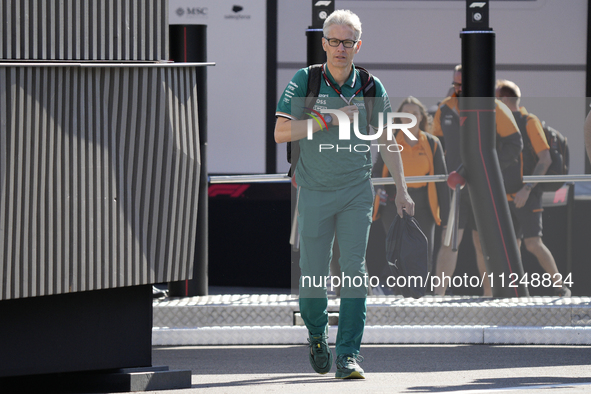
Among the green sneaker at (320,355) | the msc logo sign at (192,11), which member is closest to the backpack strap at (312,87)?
the green sneaker at (320,355)

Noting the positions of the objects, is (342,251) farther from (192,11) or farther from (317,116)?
(192,11)

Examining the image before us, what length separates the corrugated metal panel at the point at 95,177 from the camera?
4.29 metres

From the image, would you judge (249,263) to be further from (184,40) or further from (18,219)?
(18,219)

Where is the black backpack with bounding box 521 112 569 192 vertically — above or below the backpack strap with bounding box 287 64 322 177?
below

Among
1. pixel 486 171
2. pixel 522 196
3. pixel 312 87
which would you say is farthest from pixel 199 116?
pixel 312 87

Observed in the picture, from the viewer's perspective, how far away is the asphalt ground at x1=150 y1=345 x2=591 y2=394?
4.74 meters

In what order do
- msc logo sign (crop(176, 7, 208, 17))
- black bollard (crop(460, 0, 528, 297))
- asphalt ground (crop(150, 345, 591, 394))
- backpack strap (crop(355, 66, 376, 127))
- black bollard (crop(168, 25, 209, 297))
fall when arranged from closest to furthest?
asphalt ground (crop(150, 345, 591, 394)), backpack strap (crop(355, 66, 376, 127)), black bollard (crop(460, 0, 528, 297)), black bollard (crop(168, 25, 209, 297)), msc logo sign (crop(176, 7, 208, 17))

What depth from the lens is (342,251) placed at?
5023 mm

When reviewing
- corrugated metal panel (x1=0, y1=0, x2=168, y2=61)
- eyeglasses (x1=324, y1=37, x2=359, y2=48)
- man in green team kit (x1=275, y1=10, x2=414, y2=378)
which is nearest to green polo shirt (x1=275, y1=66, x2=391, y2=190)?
man in green team kit (x1=275, y1=10, x2=414, y2=378)

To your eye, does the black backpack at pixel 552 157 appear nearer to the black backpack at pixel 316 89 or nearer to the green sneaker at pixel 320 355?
the black backpack at pixel 316 89

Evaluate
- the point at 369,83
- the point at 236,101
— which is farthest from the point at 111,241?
the point at 236,101

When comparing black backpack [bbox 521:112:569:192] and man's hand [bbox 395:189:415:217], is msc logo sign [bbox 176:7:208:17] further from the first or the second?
man's hand [bbox 395:189:415:217]

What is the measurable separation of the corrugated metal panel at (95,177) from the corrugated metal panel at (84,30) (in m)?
0.07

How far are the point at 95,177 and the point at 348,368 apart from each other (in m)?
1.41
